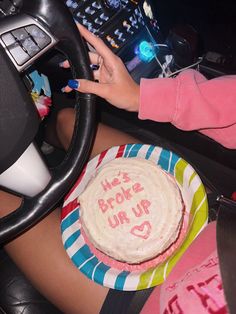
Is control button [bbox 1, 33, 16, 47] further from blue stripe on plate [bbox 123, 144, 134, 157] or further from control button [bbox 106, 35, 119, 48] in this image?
blue stripe on plate [bbox 123, 144, 134, 157]

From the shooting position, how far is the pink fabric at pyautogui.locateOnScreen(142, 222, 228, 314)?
0.72 meters

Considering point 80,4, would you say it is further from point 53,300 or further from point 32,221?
point 53,300

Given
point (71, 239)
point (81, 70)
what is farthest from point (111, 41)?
point (71, 239)

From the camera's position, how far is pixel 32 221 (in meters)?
0.68

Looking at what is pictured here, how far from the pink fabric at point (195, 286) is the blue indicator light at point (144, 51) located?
44cm

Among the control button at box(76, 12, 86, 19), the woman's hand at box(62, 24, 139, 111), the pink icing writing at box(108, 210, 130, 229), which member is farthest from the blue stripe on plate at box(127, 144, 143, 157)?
the control button at box(76, 12, 86, 19)

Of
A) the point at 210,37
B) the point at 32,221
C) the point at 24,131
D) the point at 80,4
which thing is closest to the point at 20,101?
the point at 24,131

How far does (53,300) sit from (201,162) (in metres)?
0.52

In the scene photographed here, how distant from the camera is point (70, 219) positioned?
3.23ft

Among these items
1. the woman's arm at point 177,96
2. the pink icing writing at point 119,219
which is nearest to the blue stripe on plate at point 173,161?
the woman's arm at point 177,96

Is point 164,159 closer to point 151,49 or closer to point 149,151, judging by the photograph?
point 149,151

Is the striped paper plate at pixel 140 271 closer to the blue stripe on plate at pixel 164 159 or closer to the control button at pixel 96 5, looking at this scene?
the blue stripe on plate at pixel 164 159

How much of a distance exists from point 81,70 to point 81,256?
18.1 inches

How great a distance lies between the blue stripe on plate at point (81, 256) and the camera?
3.04ft
